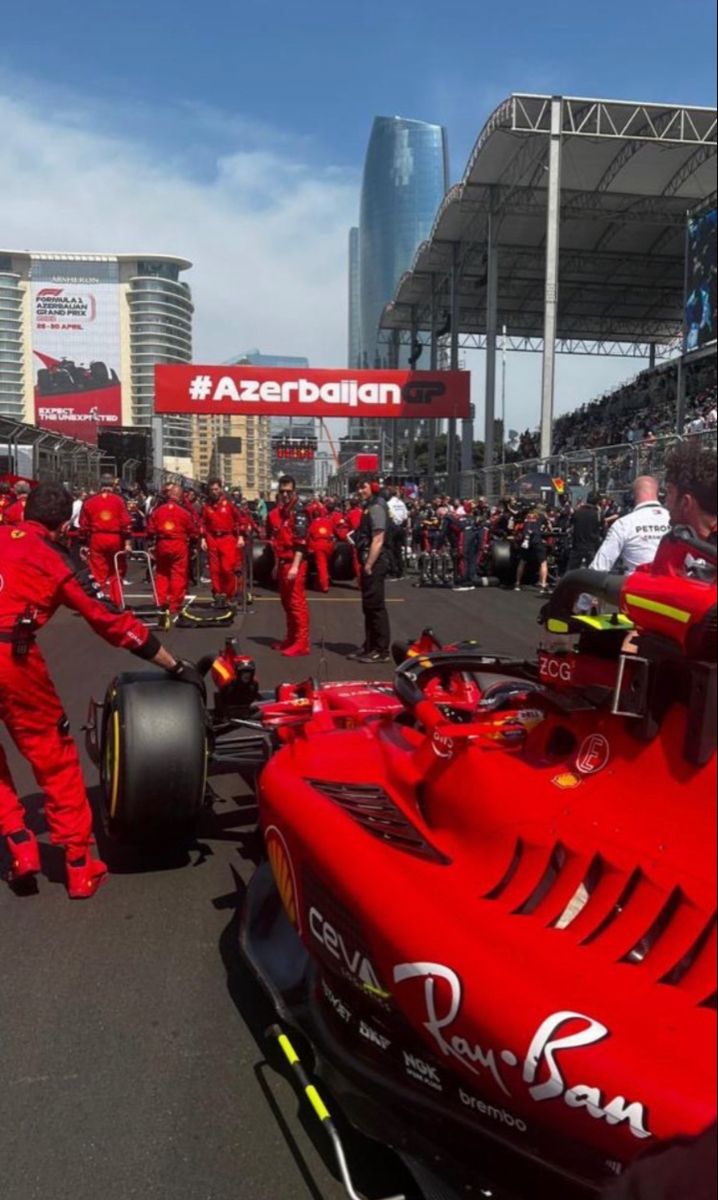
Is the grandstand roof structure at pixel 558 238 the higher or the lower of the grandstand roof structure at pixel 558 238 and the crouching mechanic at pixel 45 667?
the higher

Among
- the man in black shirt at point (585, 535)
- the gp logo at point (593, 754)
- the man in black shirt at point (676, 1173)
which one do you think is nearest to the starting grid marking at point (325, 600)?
the man in black shirt at point (585, 535)

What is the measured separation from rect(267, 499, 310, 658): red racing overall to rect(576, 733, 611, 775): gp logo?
7369 millimetres

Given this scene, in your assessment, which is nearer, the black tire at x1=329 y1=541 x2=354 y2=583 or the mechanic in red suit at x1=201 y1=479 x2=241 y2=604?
the mechanic in red suit at x1=201 y1=479 x2=241 y2=604

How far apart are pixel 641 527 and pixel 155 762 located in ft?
12.8

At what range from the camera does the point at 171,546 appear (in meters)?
11.8

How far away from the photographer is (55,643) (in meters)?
10.6

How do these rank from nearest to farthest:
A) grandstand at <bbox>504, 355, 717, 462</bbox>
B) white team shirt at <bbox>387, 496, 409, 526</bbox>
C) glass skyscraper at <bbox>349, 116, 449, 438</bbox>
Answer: glass skyscraper at <bbox>349, 116, 449, 438</bbox> < white team shirt at <bbox>387, 496, 409, 526</bbox> < grandstand at <bbox>504, 355, 717, 462</bbox>

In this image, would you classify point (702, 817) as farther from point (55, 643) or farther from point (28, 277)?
point (28, 277)

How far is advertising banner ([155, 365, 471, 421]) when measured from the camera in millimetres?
33125

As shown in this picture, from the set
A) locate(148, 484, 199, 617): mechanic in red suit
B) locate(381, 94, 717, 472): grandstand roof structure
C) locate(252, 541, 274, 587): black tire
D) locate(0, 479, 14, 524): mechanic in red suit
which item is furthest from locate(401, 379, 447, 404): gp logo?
locate(148, 484, 199, 617): mechanic in red suit

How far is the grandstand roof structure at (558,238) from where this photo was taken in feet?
69.5

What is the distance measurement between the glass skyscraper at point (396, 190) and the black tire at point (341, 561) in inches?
483

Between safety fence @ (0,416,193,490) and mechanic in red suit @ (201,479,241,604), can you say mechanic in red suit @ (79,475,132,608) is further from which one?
safety fence @ (0,416,193,490)

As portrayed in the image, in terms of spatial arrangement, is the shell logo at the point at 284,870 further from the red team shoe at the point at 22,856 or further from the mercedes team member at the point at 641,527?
the mercedes team member at the point at 641,527
